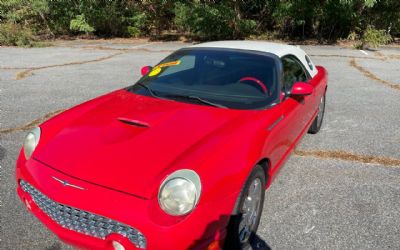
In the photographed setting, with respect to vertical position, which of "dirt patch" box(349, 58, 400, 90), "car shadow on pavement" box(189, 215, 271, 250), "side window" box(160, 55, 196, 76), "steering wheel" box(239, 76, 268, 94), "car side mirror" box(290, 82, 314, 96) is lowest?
"car shadow on pavement" box(189, 215, 271, 250)

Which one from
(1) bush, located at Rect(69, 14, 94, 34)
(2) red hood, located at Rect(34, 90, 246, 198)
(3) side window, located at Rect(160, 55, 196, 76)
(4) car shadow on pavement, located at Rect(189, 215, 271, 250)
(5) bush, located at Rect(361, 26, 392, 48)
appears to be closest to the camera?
(4) car shadow on pavement, located at Rect(189, 215, 271, 250)

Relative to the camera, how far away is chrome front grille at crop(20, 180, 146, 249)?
2031 millimetres

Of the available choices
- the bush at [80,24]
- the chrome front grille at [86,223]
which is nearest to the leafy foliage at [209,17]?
the bush at [80,24]

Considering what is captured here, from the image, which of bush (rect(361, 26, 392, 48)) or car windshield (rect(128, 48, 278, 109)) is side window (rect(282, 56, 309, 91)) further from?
bush (rect(361, 26, 392, 48))

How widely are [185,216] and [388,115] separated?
5.11m

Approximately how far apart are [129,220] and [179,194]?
320mm

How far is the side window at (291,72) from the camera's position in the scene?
3.51 meters

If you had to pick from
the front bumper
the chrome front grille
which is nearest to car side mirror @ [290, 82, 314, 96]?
the front bumper

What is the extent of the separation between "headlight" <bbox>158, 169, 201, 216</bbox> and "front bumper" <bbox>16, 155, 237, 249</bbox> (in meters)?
0.04

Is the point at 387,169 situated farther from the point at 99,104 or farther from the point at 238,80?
the point at 99,104

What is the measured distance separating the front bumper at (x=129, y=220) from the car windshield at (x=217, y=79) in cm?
113

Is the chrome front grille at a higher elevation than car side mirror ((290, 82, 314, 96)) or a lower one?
lower

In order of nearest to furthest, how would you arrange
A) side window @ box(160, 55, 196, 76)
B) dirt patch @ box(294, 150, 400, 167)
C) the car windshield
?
the car windshield < side window @ box(160, 55, 196, 76) < dirt patch @ box(294, 150, 400, 167)

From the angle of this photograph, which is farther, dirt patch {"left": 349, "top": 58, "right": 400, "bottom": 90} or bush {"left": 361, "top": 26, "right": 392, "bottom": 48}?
bush {"left": 361, "top": 26, "right": 392, "bottom": 48}
